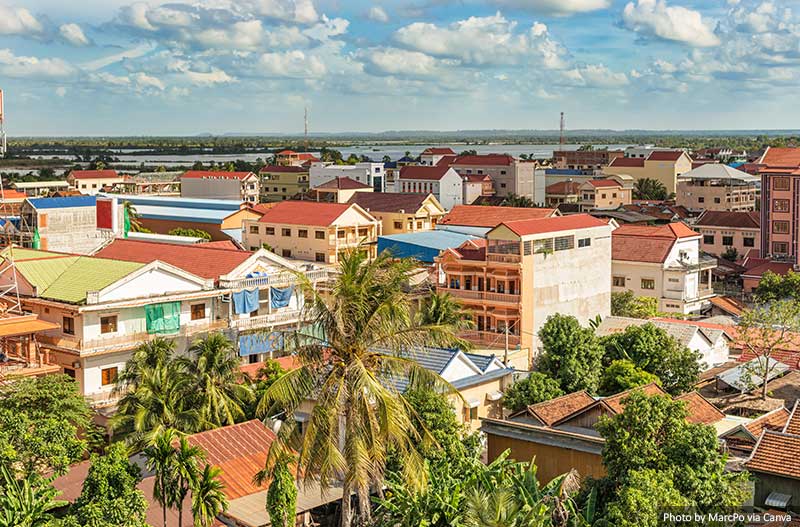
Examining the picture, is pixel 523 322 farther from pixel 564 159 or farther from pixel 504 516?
pixel 564 159

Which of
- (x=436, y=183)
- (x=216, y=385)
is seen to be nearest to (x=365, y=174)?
(x=436, y=183)

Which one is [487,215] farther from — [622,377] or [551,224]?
[622,377]

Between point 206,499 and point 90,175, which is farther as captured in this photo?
point 90,175

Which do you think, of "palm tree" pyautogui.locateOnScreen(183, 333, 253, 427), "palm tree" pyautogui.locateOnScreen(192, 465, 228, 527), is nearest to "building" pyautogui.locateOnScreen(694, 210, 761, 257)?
"palm tree" pyautogui.locateOnScreen(183, 333, 253, 427)

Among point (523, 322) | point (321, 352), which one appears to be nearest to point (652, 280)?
point (523, 322)

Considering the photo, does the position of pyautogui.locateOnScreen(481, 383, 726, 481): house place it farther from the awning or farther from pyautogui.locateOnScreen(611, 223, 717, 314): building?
pyautogui.locateOnScreen(611, 223, 717, 314): building

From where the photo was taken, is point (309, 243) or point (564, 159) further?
point (564, 159)
